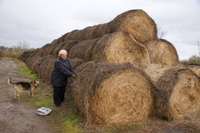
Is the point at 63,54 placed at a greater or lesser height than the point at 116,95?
greater

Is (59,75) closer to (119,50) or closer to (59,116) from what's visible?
(59,116)

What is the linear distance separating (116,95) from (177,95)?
1643 millimetres

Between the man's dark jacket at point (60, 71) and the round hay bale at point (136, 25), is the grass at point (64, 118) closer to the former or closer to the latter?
the man's dark jacket at point (60, 71)

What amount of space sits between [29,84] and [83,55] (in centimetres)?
243

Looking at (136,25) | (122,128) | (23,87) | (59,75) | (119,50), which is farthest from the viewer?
(23,87)

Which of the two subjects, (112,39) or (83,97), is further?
(112,39)

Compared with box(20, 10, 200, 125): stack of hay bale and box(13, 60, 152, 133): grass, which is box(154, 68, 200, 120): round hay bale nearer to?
box(20, 10, 200, 125): stack of hay bale

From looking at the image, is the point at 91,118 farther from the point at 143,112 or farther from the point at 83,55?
the point at 83,55

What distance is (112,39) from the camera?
920 centimetres

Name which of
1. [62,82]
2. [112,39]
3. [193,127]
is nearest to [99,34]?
[112,39]

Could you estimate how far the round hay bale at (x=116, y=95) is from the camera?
669 cm

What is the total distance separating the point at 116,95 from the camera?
22.4 feet

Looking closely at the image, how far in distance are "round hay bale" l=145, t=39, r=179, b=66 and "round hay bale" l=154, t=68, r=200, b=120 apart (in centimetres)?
291

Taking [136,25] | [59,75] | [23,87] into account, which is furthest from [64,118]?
[136,25]
